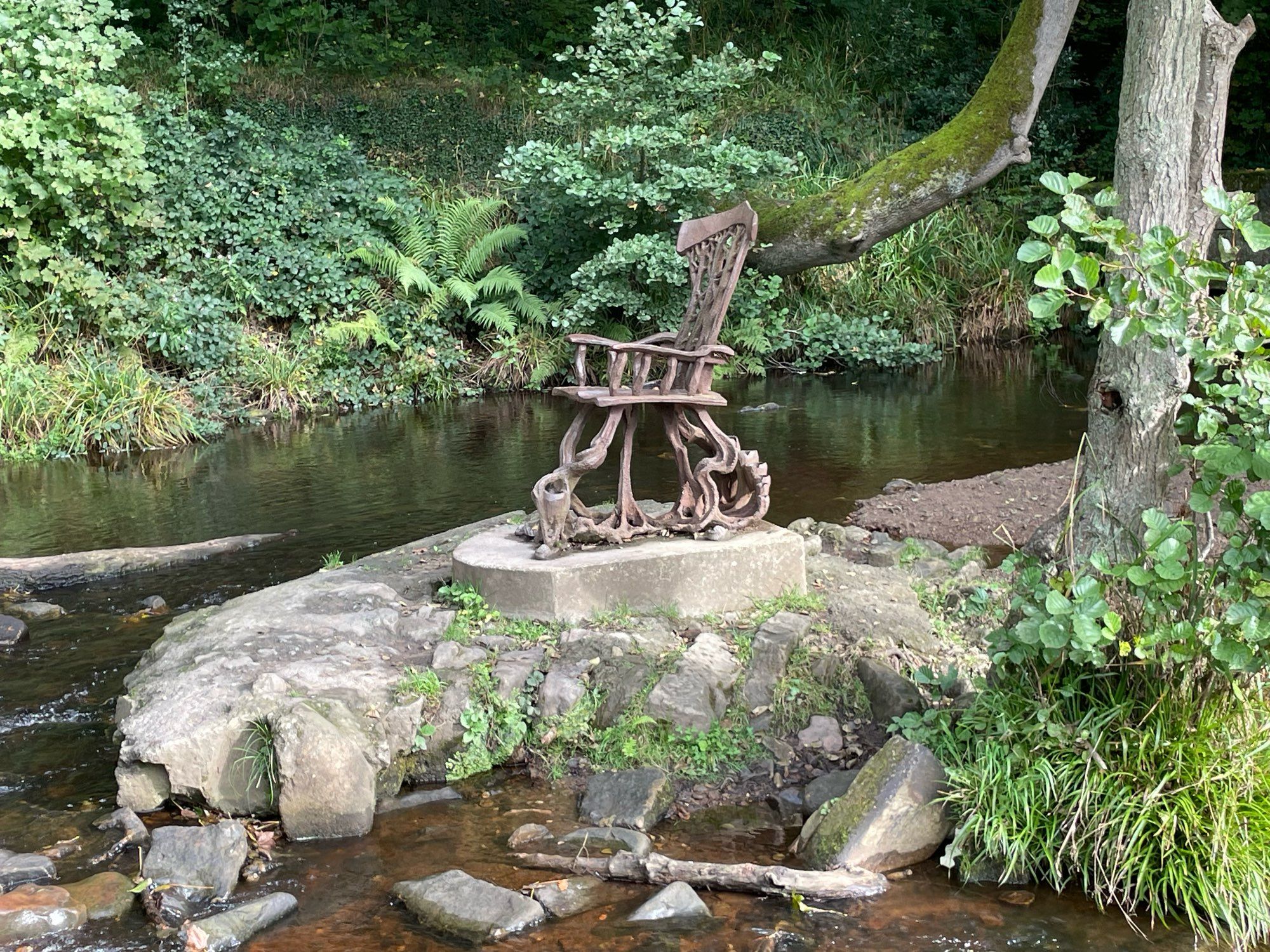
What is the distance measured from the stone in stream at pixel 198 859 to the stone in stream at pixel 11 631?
9.06 ft

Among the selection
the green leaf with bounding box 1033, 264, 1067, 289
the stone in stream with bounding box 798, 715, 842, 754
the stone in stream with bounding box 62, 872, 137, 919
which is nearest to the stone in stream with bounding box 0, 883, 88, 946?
the stone in stream with bounding box 62, 872, 137, 919

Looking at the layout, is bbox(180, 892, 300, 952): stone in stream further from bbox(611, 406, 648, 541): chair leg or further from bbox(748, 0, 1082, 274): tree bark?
bbox(748, 0, 1082, 274): tree bark

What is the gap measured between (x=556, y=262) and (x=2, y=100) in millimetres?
6410

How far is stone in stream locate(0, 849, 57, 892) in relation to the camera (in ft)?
14.3

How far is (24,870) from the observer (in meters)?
4.41

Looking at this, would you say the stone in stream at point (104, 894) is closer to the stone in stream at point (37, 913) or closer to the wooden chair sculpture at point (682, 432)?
the stone in stream at point (37, 913)

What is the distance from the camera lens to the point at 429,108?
17688 mm

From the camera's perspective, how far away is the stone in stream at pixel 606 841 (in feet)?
14.9

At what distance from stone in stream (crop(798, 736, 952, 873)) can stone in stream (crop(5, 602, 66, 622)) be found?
4.93 metres

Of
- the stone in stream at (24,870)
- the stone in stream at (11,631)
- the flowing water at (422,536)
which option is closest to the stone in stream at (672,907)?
the flowing water at (422,536)

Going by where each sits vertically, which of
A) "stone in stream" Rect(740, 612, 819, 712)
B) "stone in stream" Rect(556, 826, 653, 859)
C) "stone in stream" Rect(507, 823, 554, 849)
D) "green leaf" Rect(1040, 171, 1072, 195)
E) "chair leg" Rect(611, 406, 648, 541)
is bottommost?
"stone in stream" Rect(507, 823, 554, 849)

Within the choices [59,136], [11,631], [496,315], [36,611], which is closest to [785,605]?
[11,631]

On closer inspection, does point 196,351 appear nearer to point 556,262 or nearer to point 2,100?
point 2,100

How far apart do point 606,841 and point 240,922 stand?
4.33 ft
